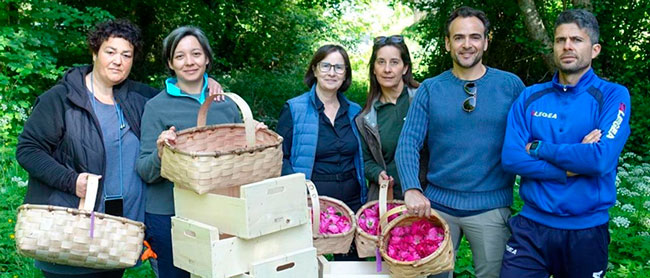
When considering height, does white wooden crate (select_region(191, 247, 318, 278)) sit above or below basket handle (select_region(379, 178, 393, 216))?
below

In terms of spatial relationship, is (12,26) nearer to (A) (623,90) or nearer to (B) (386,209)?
(B) (386,209)

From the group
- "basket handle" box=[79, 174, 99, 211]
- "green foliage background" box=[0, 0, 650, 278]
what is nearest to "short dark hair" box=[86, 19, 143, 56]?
"basket handle" box=[79, 174, 99, 211]

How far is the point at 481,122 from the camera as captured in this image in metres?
3.04

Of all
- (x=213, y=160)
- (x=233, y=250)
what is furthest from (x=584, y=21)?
(x=233, y=250)

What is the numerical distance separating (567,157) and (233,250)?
1.57 metres

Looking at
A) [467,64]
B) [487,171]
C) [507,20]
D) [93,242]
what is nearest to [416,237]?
[487,171]

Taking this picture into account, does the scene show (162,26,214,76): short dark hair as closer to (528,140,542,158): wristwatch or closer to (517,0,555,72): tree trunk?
(528,140,542,158): wristwatch

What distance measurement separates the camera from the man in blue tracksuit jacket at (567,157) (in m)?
2.73

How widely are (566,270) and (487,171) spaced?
609 millimetres

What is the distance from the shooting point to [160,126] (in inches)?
116

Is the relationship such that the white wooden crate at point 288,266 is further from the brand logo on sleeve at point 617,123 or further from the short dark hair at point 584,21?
the short dark hair at point 584,21

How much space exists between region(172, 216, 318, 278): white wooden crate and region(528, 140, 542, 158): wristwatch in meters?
1.13

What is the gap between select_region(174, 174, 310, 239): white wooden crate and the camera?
258cm

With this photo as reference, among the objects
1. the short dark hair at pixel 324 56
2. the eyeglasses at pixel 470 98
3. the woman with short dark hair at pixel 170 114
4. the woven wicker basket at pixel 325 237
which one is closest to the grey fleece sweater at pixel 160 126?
the woman with short dark hair at pixel 170 114
